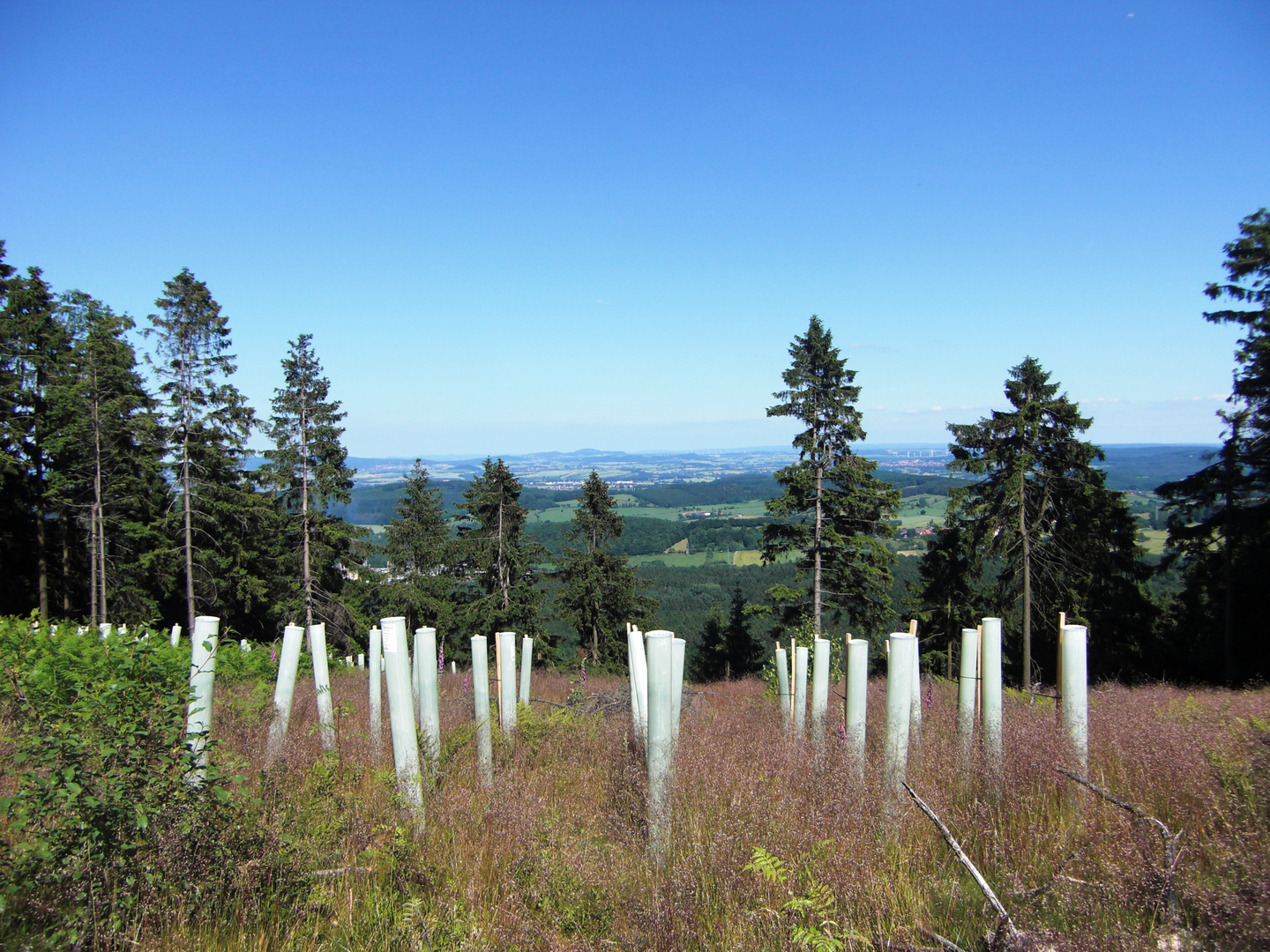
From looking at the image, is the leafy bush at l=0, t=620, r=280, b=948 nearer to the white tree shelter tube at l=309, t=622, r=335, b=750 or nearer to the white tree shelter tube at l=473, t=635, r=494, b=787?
the white tree shelter tube at l=473, t=635, r=494, b=787

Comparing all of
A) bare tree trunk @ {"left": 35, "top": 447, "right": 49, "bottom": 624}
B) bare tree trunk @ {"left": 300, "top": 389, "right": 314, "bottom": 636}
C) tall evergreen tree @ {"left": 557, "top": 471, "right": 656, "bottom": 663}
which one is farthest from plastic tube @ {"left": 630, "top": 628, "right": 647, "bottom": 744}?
tall evergreen tree @ {"left": 557, "top": 471, "right": 656, "bottom": 663}

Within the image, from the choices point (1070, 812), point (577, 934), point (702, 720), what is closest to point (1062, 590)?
point (702, 720)

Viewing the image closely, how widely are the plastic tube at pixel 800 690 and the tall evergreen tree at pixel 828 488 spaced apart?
12372 mm

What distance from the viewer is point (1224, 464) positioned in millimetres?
16641

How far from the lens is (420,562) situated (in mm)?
27000

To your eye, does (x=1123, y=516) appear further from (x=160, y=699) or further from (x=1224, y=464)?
(x=160, y=699)

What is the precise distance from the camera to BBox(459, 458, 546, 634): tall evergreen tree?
84.8 ft

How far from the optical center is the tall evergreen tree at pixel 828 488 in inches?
766

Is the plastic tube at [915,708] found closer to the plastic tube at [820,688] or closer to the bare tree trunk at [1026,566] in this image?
the plastic tube at [820,688]

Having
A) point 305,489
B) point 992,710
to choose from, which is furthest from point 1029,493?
point 305,489

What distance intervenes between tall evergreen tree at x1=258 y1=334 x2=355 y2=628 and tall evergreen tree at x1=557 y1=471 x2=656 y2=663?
11.3 meters

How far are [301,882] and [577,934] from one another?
1.56 metres

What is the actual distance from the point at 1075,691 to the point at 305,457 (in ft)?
69.5

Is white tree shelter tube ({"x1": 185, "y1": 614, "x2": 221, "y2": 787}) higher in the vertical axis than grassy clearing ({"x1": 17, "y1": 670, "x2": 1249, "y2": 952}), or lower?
higher
